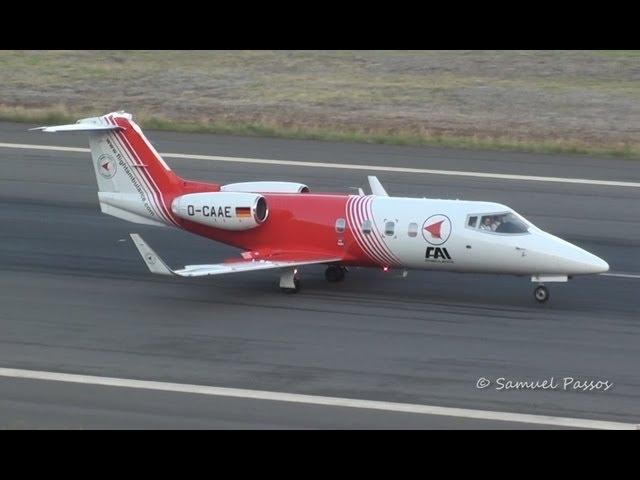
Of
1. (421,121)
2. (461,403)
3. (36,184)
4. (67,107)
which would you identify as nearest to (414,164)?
(421,121)

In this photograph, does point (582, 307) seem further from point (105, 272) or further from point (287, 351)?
point (105, 272)

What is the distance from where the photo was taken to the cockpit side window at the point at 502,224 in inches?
1033

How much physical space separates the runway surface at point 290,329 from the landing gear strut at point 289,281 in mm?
233

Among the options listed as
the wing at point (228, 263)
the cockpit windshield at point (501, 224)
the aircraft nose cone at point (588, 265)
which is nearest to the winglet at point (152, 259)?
the wing at point (228, 263)

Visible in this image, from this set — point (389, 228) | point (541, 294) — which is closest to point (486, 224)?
point (541, 294)

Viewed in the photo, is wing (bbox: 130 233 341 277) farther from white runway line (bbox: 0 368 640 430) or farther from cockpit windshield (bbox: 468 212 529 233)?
white runway line (bbox: 0 368 640 430)

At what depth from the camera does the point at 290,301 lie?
2677 centimetres

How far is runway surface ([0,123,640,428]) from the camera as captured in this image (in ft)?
68.9

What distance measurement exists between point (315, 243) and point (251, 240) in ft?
4.71

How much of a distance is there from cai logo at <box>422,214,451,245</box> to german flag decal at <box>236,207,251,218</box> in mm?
3599

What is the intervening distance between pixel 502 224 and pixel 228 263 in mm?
5473

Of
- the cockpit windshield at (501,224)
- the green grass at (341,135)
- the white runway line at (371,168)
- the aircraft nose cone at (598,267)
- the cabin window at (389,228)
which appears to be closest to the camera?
the aircraft nose cone at (598,267)

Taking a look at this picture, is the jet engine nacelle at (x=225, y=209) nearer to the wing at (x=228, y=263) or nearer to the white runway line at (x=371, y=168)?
the wing at (x=228, y=263)

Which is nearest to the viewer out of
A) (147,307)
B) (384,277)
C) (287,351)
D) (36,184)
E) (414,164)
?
(287,351)
